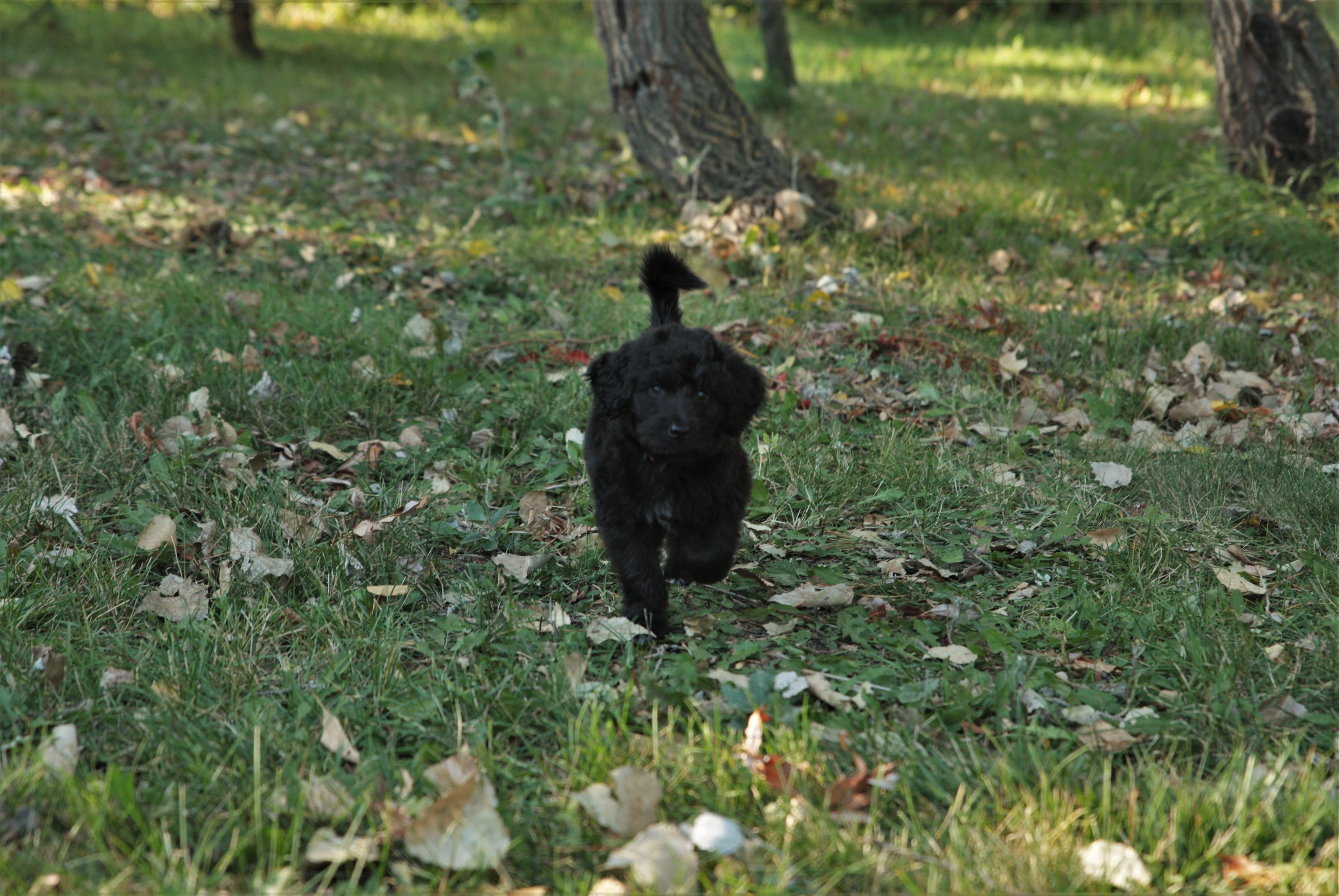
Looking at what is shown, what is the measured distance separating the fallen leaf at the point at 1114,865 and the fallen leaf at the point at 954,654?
0.80m

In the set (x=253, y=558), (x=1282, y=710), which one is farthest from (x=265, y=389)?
(x=1282, y=710)

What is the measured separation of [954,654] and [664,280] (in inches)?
58.0

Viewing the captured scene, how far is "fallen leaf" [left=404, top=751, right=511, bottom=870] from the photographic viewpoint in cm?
190

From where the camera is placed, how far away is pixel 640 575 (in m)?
2.88

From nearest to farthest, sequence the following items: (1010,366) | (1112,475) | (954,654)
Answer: (954,654), (1112,475), (1010,366)

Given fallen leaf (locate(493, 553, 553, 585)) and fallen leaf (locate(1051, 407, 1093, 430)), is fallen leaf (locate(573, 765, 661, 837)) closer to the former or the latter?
fallen leaf (locate(493, 553, 553, 585))

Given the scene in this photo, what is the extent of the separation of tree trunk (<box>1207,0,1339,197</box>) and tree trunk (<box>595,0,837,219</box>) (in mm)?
2742

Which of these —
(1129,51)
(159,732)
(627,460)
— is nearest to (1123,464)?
(627,460)

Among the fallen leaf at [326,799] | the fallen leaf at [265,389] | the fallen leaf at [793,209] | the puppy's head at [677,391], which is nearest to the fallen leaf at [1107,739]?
the puppy's head at [677,391]

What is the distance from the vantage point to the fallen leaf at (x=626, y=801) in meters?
2.01

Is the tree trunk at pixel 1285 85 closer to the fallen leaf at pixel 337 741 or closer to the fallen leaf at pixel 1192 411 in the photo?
the fallen leaf at pixel 1192 411

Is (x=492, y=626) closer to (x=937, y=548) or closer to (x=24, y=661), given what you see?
(x=24, y=661)

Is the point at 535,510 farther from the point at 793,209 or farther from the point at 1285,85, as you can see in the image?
the point at 1285,85

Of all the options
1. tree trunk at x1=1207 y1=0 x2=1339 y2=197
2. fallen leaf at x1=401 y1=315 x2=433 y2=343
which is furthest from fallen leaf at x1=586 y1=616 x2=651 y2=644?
tree trunk at x1=1207 y1=0 x2=1339 y2=197
